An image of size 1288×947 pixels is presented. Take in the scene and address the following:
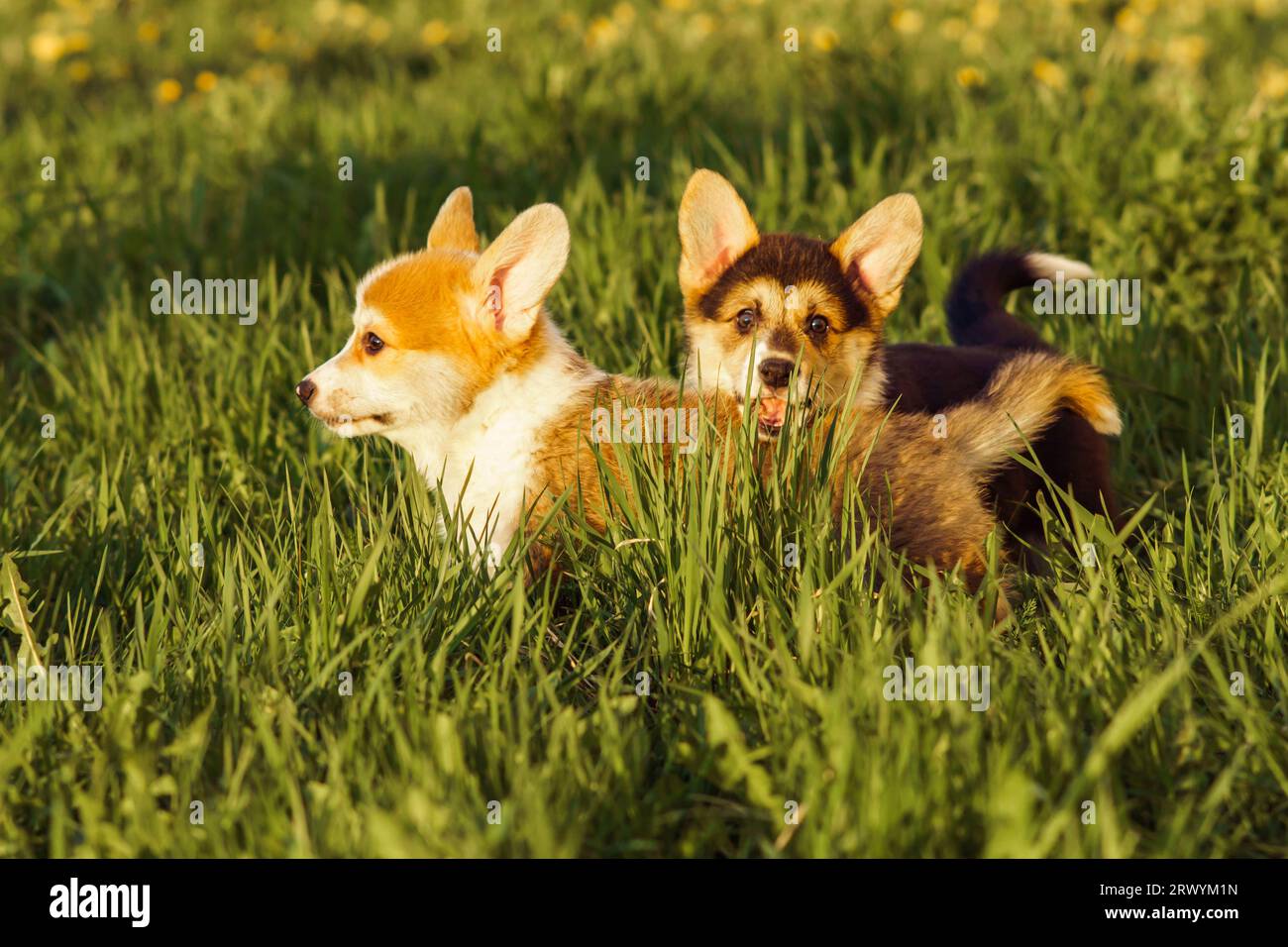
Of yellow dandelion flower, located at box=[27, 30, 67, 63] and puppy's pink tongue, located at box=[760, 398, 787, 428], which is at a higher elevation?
yellow dandelion flower, located at box=[27, 30, 67, 63]

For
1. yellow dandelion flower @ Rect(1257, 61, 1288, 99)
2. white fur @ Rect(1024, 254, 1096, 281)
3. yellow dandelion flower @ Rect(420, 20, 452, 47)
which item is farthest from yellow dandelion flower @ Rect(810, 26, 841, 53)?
yellow dandelion flower @ Rect(420, 20, 452, 47)

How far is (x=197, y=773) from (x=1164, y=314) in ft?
12.4

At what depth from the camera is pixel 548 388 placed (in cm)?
380

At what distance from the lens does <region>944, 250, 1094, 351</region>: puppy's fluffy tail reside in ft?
14.9

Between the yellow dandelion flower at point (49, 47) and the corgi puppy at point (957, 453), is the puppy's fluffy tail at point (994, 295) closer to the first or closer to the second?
the corgi puppy at point (957, 453)

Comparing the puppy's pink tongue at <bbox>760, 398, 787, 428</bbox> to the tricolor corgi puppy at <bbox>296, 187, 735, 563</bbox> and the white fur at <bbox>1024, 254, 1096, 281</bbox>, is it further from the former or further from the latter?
the white fur at <bbox>1024, 254, 1096, 281</bbox>

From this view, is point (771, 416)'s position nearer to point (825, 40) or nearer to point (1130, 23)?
point (825, 40)

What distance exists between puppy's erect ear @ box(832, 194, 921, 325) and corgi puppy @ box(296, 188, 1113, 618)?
0.47 meters

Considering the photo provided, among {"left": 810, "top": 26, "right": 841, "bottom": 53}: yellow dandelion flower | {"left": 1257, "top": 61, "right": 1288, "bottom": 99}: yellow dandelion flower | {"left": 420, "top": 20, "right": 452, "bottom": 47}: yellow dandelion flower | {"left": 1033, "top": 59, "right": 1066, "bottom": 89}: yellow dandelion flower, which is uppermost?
{"left": 420, "top": 20, "right": 452, "bottom": 47}: yellow dandelion flower

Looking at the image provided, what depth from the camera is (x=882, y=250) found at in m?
4.01

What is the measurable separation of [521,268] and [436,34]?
583 centimetres

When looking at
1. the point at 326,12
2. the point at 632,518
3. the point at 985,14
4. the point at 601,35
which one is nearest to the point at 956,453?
the point at 632,518

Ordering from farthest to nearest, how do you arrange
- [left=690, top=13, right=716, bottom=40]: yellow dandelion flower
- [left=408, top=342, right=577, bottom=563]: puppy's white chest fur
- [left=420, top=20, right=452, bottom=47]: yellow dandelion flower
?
[left=420, top=20, right=452, bottom=47]: yellow dandelion flower → [left=690, top=13, right=716, bottom=40]: yellow dandelion flower → [left=408, top=342, right=577, bottom=563]: puppy's white chest fur
